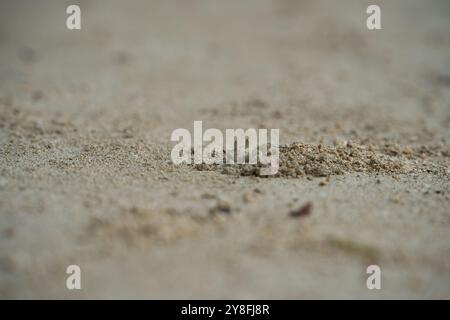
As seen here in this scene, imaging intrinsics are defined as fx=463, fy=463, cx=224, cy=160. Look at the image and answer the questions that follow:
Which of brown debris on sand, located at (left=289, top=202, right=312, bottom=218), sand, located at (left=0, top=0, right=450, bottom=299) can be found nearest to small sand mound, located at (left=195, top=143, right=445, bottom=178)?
sand, located at (left=0, top=0, right=450, bottom=299)

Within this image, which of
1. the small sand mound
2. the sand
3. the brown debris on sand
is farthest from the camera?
the small sand mound

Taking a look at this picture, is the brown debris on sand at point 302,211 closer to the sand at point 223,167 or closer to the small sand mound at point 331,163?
the sand at point 223,167

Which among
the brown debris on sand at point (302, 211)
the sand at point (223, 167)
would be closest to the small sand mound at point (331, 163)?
the sand at point (223, 167)

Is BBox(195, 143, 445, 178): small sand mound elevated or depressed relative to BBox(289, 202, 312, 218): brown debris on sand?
elevated

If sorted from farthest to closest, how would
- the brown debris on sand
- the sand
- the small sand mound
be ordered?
the small sand mound, the brown debris on sand, the sand

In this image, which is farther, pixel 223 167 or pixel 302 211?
pixel 223 167

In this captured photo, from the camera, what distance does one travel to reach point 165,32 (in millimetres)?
6391

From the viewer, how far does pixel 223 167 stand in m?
3.03

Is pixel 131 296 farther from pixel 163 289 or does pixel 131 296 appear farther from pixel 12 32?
pixel 12 32

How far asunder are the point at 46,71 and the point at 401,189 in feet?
13.2

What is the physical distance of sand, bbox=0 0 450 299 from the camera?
85.4 inches

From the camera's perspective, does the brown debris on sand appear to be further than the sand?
Yes

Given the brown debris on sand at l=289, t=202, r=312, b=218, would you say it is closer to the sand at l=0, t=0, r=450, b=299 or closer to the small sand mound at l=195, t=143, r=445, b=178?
the sand at l=0, t=0, r=450, b=299

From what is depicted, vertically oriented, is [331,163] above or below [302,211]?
above
